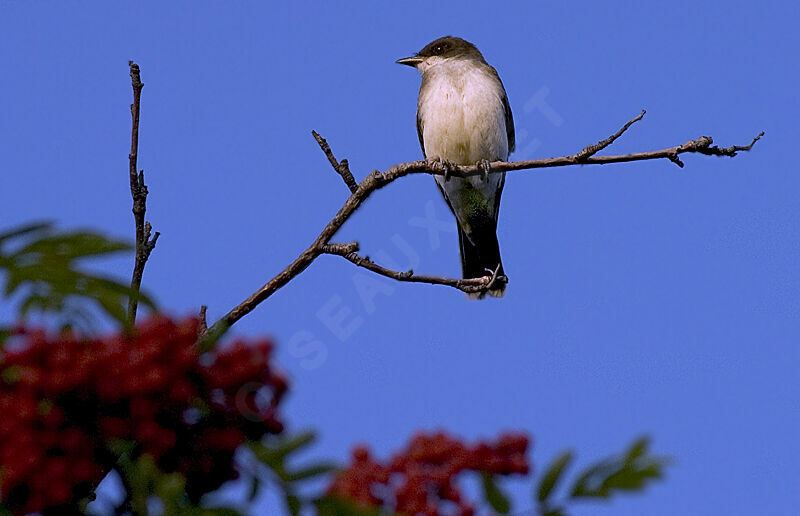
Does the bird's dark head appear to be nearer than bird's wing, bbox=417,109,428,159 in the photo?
No

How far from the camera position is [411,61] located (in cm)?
1235

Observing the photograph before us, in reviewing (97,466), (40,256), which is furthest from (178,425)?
(40,256)

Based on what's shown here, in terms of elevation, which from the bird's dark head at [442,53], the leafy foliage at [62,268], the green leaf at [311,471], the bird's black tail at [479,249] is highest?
the bird's dark head at [442,53]

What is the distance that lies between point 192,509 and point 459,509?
0.59 m

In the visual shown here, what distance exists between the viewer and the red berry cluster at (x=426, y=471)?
2.28m

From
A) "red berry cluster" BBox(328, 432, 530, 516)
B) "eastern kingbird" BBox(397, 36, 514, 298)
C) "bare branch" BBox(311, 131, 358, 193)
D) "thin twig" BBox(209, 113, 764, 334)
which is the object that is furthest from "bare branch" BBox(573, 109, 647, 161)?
"eastern kingbird" BBox(397, 36, 514, 298)

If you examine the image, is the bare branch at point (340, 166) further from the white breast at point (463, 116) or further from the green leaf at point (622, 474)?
the white breast at point (463, 116)

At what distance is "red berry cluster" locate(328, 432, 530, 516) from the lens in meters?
2.28

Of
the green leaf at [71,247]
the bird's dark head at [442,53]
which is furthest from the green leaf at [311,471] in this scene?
the bird's dark head at [442,53]

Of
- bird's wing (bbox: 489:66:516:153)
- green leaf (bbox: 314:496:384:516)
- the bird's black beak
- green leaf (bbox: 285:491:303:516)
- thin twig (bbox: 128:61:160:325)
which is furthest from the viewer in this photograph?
the bird's black beak

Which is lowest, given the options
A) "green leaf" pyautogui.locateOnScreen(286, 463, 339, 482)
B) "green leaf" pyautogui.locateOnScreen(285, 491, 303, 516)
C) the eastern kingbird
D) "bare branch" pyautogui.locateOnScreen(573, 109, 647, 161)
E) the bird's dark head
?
"green leaf" pyautogui.locateOnScreen(285, 491, 303, 516)

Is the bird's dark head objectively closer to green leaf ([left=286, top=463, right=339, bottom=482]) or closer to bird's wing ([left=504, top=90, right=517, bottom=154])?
bird's wing ([left=504, top=90, right=517, bottom=154])

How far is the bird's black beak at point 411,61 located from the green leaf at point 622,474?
34.2ft

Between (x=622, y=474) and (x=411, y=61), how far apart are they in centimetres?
1053
